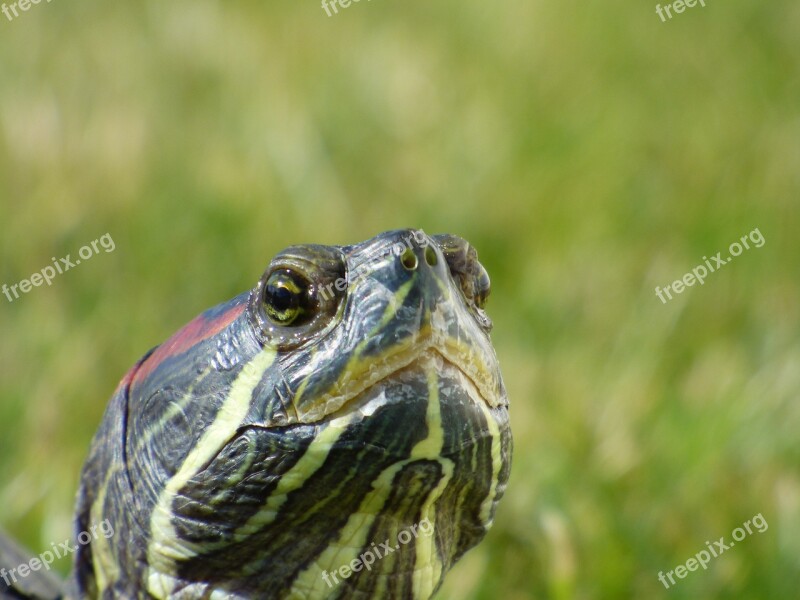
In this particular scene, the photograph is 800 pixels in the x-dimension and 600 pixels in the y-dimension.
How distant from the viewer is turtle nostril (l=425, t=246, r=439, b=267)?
147 cm

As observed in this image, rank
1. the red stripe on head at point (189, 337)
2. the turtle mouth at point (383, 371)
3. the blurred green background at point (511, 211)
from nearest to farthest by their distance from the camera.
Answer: the turtle mouth at point (383, 371) < the red stripe on head at point (189, 337) < the blurred green background at point (511, 211)

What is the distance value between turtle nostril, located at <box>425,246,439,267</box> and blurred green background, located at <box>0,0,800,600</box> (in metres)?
1.20

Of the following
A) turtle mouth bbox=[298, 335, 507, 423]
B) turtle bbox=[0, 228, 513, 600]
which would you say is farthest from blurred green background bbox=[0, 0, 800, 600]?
turtle mouth bbox=[298, 335, 507, 423]

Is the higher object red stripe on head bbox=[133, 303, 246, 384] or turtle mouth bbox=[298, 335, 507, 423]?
red stripe on head bbox=[133, 303, 246, 384]

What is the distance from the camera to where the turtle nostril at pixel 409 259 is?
145 cm

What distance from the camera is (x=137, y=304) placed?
3562 millimetres

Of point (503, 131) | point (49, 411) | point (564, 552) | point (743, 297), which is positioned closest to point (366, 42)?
point (503, 131)

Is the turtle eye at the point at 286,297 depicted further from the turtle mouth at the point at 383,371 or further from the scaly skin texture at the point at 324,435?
the turtle mouth at the point at 383,371

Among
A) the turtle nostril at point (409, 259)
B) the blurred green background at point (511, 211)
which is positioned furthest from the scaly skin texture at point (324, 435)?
the blurred green background at point (511, 211)

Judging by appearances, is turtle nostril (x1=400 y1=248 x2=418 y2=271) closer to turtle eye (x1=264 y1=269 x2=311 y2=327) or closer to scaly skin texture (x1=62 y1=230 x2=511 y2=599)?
scaly skin texture (x1=62 y1=230 x2=511 y2=599)

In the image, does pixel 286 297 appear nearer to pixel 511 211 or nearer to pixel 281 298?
pixel 281 298

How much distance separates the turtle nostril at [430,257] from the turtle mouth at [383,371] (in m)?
0.10

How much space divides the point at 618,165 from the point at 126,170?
1922mm

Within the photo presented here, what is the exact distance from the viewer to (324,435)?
144cm
